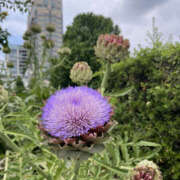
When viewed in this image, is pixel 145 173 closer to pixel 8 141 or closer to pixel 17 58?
pixel 8 141

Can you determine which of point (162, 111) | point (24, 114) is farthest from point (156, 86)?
point (24, 114)

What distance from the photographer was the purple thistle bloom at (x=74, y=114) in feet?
2.38

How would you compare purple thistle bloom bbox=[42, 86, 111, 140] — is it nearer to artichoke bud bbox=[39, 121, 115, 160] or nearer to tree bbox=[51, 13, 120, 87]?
artichoke bud bbox=[39, 121, 115, 160]

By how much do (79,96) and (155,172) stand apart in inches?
16.9

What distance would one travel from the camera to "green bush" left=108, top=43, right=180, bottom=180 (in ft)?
4.78

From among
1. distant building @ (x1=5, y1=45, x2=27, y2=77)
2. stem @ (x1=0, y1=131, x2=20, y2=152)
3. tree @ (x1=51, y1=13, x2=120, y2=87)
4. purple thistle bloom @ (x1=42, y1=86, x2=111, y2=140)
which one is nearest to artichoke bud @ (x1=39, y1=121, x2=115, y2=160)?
purple thistle bloom @ (x1=42, y1=86, x2=111, y2=140)

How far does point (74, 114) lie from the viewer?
29.2 inches

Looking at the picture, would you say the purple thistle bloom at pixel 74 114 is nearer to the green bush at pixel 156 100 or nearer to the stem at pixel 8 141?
the stem at pixel 8 141

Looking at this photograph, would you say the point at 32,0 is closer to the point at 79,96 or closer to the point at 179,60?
the point at 179,60

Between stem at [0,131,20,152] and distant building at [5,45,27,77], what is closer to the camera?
stem at [0,131,20,152]

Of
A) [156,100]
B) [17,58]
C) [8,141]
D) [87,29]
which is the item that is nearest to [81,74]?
[156,100]

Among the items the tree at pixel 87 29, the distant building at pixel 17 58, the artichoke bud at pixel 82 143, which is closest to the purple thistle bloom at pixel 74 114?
the artichoke bud at pixel 82 143

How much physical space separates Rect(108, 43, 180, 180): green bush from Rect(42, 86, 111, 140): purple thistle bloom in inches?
33.1

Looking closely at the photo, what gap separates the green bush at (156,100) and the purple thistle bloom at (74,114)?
84 centimetres
